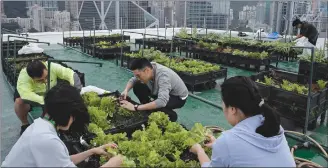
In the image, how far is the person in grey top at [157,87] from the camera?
11.4 ft

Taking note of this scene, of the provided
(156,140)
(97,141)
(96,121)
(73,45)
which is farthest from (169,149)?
(73,45)

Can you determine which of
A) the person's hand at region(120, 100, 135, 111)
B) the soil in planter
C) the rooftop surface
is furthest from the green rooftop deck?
the person's hand at region(120, 100, 135, 111)

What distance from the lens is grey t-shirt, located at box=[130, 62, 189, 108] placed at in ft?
11.6

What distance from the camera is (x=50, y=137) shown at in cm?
179

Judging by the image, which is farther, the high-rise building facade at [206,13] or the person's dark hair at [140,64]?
the high-rise building facade at [206,13]

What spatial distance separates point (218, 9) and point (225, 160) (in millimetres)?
9997

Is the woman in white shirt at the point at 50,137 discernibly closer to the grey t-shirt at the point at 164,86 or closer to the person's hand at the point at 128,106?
the person's hand at the point at 128,106

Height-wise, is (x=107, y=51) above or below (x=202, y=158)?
above

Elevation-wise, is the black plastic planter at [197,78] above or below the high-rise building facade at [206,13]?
below

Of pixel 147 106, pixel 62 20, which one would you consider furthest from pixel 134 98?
pixel 62 20

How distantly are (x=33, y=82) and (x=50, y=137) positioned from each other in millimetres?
2315

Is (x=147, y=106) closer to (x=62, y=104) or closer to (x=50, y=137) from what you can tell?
(x=62, y=104)

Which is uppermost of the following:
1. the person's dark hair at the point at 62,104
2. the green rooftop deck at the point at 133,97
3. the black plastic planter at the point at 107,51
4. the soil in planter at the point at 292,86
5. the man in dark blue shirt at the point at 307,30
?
the man in dark blue shirt at the point at 307,30

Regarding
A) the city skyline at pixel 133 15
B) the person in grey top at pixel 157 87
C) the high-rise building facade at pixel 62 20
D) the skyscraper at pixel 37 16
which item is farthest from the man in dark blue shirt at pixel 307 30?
the high-rise building facade at pixel 62 20
